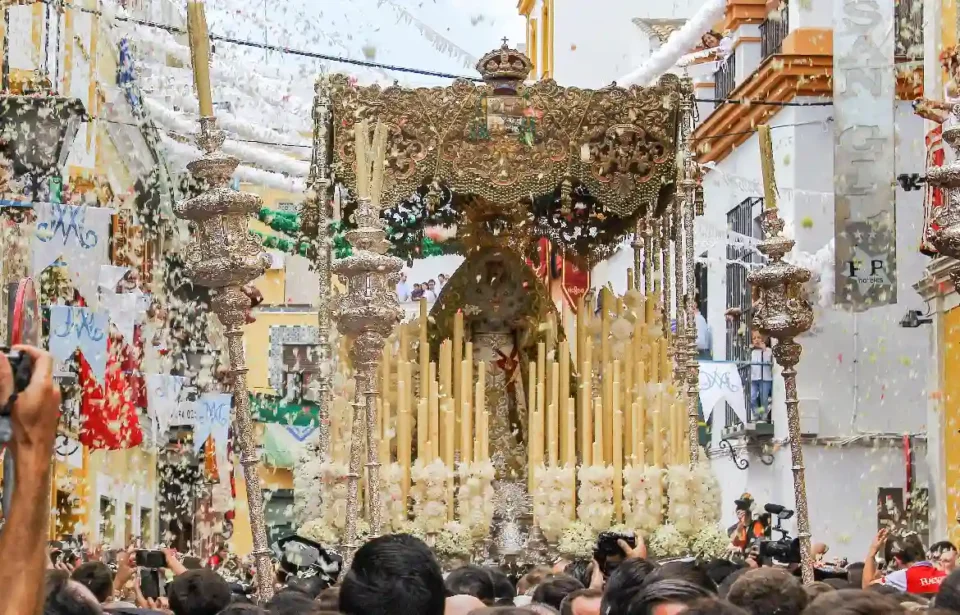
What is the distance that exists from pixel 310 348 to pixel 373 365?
22.4 m

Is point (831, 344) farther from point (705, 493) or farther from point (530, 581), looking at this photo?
point (530, 581)

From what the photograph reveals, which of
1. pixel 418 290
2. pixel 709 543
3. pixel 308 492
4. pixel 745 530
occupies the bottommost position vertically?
pixel 745 530

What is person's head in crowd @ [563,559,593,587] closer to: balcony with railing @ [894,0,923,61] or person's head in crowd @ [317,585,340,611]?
person's head in crowd @ [317,585,340,611]

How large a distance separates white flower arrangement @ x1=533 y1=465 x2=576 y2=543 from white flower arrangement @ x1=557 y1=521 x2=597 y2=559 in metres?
0.07

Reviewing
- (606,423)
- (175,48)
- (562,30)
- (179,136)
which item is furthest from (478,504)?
(562,30)

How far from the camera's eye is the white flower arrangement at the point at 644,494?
11477 mm

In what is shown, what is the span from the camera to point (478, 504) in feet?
37.3

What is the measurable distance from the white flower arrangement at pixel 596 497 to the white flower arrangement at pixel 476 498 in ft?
1.77

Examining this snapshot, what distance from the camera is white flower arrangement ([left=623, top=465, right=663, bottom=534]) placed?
11477 mm

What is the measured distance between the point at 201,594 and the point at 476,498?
585 centimetres

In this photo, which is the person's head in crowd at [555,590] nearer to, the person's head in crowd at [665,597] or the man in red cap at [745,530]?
the person's head in crowd at [665,597]

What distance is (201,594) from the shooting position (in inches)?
220

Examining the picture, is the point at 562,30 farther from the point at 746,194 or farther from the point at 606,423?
the point at 606,423

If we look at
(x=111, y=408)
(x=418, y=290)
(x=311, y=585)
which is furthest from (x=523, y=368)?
(x=418, y=290)
